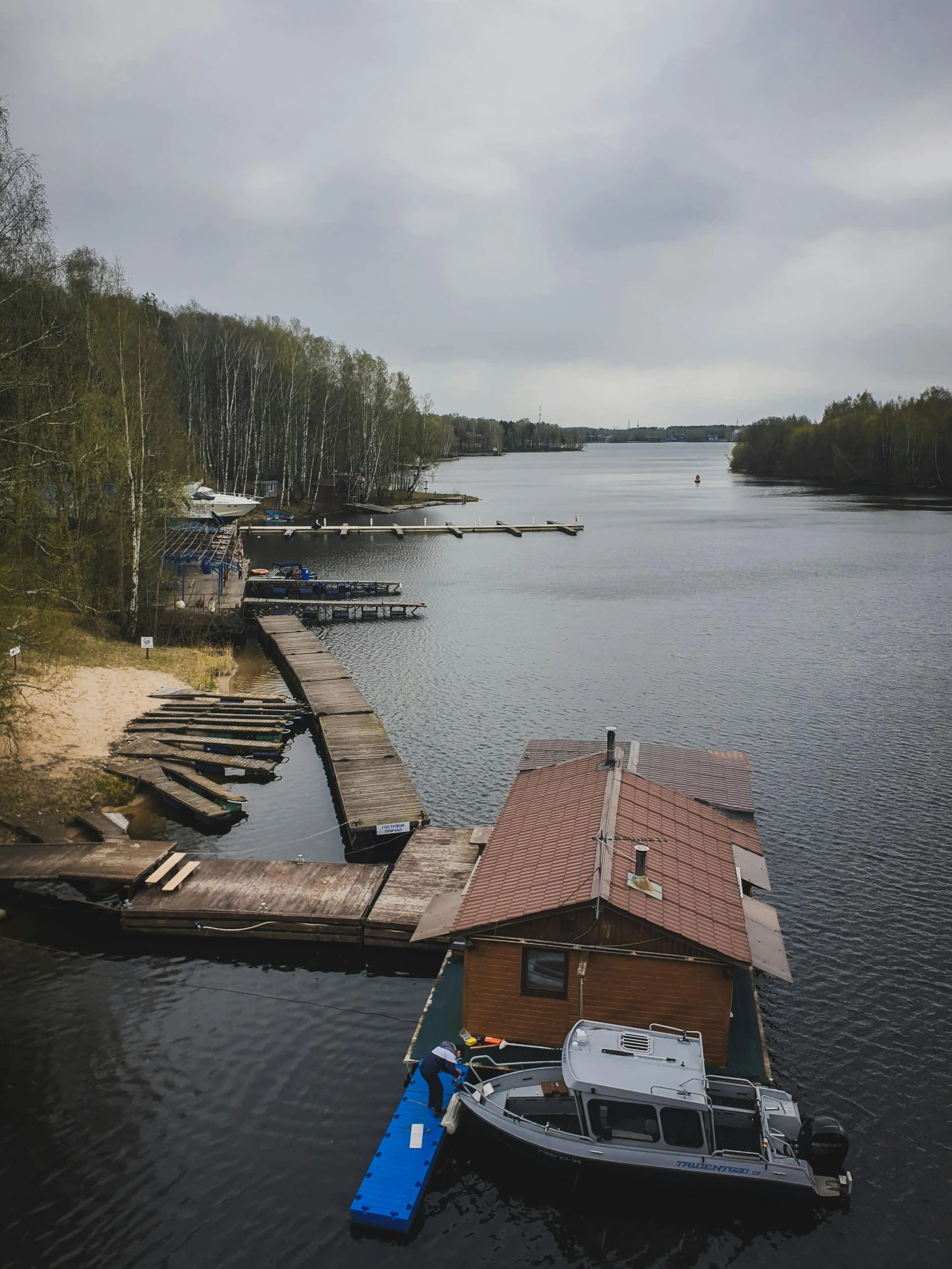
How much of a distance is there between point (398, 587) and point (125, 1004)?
2049 inches

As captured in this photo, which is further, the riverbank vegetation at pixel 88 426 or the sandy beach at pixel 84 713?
the sandy beach at pixel 84 713

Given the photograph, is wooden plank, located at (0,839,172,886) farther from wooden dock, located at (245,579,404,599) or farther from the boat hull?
wooden dock, located at (245,579,404,599)

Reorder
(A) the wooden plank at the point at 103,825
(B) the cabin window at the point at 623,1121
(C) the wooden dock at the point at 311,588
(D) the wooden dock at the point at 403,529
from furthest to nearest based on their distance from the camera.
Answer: (D) the wooden dock at the point at 403,529 < (C) the wooden dock at the point at 311,588 < (A) the wooden plank at the point at 103,825 < (B) the cabin window at the point at 623,1121

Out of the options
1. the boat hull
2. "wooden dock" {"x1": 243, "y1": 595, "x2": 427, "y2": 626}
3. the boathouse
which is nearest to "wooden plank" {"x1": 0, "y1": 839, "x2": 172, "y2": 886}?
the boathouse

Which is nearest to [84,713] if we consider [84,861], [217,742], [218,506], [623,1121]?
[217,742]

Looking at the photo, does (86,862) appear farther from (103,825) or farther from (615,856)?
(615,856)

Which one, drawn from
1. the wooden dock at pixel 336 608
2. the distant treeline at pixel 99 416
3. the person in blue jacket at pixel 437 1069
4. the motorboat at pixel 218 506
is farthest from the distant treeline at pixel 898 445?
the person in blue jacket at pixel 437 1069

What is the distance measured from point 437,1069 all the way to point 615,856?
210 inches

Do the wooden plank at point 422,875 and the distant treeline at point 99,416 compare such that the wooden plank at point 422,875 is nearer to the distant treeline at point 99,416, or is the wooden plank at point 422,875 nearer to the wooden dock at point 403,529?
the distant treeline at point 99,416

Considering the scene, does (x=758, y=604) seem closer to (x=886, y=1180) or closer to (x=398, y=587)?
(x=398, y=587)

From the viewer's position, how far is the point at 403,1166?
48.6 feet

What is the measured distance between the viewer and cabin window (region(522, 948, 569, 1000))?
1653cm

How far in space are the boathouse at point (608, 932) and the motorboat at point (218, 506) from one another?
243ft

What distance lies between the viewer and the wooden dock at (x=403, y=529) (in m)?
99.4
